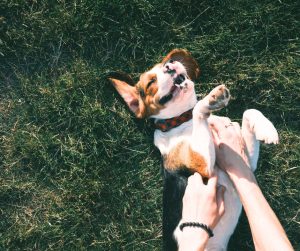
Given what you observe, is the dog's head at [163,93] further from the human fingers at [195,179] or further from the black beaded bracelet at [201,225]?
the black beaded bracelet at [201,225]

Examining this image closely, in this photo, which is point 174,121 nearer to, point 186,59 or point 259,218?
point 186,59

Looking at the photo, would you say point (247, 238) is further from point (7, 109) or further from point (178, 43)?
point (7, 109)

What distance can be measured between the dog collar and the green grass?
0.94m

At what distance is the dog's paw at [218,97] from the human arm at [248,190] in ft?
2.02

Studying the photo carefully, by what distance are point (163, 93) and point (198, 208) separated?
3.59 ft

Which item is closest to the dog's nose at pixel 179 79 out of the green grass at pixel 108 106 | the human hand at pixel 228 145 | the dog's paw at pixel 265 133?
the human hand at pixel 228 145

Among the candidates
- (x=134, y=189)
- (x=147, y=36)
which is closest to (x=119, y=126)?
(x=134, y=189)

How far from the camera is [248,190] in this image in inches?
146

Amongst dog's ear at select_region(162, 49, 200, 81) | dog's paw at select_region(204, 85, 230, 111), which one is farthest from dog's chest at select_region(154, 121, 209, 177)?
dog's ear at select_region(162, 49, 200, 81)

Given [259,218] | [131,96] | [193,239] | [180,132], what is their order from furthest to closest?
[131,96] < [180,132] < [193,239] < [259,218]

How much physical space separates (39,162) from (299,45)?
345 cm

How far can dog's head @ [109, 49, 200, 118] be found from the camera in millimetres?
3959

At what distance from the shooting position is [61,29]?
5.22 meters

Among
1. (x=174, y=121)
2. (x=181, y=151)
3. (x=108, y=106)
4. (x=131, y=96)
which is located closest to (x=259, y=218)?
(x=181, y=151)
